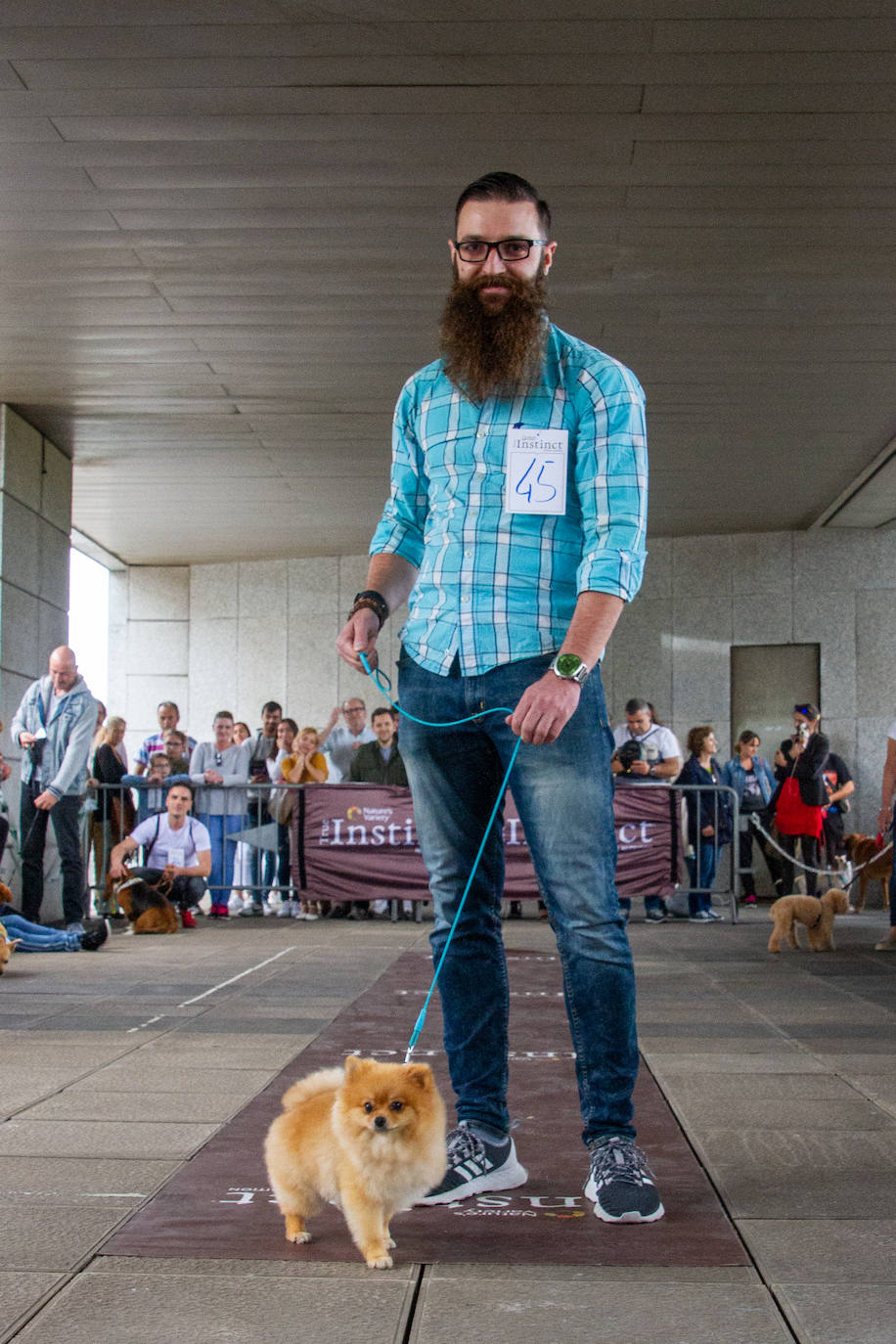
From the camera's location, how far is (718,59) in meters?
6.71

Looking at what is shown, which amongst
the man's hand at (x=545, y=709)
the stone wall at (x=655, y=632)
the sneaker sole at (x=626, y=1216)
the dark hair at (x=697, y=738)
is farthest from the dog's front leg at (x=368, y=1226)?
the stone wall at (x=655, y=632)

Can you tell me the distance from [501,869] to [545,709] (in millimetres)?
583

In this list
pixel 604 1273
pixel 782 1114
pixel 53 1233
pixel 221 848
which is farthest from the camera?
pixel 221 848

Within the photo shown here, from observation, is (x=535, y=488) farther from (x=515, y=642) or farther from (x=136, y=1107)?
(x=136, y=1107)

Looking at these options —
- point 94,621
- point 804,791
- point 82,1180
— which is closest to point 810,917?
point 804,791

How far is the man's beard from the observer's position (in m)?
3.08

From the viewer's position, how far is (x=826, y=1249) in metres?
2.77

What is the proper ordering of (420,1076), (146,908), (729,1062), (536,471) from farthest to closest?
(146,908)
(729,1062)
(536,471)
(420,1076)

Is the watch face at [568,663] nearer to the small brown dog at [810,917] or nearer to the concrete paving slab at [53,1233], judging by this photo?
the concrete paving slab at [53,1233]

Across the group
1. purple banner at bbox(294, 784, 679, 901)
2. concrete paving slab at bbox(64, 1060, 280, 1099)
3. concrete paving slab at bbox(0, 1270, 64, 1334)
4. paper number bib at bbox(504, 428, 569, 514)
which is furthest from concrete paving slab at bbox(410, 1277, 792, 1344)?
purple banner at bbox(294, 784, 679, 901)

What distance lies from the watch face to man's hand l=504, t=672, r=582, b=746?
18 mm

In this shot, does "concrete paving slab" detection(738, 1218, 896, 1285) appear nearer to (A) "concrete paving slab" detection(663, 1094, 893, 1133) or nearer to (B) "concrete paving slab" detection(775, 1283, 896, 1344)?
(B) "concrete paving slab" detection(775, 1283, 896, 1344)

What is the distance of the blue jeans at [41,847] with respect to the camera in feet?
37.1

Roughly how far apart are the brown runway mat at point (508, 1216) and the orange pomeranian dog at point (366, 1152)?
0.09 m
